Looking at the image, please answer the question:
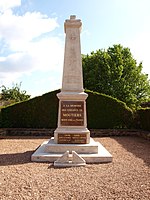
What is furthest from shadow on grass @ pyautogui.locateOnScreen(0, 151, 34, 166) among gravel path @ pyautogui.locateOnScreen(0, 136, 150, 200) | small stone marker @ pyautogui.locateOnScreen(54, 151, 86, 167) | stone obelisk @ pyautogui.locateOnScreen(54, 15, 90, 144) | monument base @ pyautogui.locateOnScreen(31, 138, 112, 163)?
stone obelisk @ pyautogui.locateOnScreen(54, 15, 90, 144)

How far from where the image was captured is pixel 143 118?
13.4 meters

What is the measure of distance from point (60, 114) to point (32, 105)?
7.00 meters

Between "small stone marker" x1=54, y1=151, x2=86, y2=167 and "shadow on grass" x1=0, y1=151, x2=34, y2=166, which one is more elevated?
"small stone marker" x1=54, y1=151, x2=86, y2=167

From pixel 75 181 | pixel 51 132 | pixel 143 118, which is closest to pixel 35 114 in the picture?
pixel 51 132

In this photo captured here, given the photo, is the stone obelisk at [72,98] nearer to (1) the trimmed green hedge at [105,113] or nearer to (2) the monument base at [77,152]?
(2) the monument base at [77,152]

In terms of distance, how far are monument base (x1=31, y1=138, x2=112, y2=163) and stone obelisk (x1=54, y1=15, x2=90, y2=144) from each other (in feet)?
1.17

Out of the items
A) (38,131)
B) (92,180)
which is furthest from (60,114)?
(38,131)

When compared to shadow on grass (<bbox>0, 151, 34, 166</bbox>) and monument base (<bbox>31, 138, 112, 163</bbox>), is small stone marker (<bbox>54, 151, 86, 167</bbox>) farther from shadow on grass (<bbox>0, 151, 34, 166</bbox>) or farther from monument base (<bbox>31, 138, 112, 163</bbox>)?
shadow on grass (<bbox>0, 151, 34, 166</bbox>)

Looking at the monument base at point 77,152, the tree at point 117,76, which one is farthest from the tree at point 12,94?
the monument base at point 77,152

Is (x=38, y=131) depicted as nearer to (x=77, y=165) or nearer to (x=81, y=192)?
(x=77, y=165)

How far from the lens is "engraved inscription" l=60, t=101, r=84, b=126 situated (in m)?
7.39

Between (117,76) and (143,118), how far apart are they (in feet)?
36.1

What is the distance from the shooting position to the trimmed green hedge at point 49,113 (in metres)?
14.0

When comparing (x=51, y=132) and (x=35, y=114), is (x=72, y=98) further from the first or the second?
(x=35, y=114)
